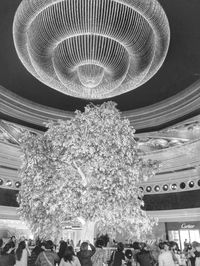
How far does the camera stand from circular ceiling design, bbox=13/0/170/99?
844cm

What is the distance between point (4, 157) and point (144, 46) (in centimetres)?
1225

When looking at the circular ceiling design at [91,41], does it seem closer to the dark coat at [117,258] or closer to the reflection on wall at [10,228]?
the dark coat at [117,258]

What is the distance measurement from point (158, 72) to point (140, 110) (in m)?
4.64

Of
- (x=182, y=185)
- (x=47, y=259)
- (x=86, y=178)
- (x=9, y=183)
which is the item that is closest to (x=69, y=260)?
(x=47, y=259)

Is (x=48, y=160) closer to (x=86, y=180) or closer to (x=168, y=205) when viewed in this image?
(x=86, y=180)

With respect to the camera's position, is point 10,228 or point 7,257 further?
point 10,228

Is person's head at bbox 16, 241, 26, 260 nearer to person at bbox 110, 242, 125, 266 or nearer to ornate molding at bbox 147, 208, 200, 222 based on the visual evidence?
person at bbox 110, 242, 125, 266

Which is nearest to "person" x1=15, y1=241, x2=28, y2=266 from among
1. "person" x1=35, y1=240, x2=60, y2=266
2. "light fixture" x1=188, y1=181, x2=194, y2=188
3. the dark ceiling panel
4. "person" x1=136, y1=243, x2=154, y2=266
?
"person" x1=35, y1=240, x2=60, y2=266

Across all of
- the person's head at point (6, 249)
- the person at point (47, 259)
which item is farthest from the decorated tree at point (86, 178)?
the person at point (47, 259)

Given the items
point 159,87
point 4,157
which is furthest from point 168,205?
point 4,157

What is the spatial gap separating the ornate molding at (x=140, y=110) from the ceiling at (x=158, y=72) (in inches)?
9.1

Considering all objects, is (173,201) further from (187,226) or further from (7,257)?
(7,257)

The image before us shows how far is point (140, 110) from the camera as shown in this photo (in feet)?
69.6

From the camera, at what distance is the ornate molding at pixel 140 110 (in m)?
18.0
